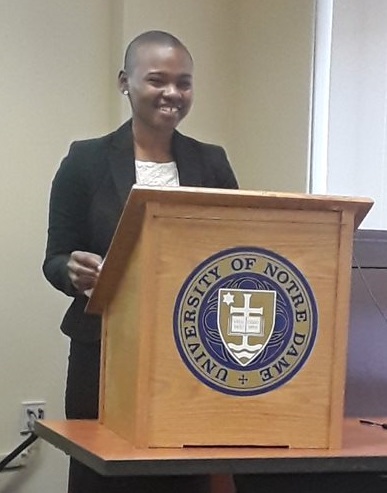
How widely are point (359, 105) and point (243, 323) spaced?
177 cm

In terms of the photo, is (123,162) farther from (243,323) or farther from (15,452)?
(15,452)

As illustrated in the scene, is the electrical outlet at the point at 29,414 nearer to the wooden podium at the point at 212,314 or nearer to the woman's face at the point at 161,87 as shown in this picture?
the woman's face at the point at 161,87

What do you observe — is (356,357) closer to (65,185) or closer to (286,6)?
(65,185)

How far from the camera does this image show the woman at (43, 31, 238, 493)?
176 centimetres

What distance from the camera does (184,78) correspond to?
1.80m

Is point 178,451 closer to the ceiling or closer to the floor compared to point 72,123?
closer to the floor

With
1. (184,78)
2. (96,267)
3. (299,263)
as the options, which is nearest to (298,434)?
(299,263)

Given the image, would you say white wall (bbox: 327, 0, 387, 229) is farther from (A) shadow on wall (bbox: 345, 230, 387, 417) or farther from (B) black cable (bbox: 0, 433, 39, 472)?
(B) black cable (bbox: 0, 433, 39, 472)

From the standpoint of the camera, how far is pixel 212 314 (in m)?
1.18

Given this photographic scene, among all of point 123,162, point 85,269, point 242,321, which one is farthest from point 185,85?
point 242,321

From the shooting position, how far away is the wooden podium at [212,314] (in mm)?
1175

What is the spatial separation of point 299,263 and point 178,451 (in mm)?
294

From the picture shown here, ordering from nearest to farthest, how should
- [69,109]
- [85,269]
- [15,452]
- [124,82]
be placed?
[85,269] → [124,82] → [15,452] → [69,109]

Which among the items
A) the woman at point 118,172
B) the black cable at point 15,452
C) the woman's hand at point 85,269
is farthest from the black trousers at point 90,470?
the black cable at point 15,452
